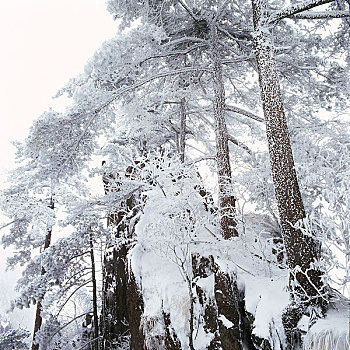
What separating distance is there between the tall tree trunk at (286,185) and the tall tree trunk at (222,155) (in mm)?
1904

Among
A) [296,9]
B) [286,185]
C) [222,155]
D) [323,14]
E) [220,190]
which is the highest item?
[296,9]

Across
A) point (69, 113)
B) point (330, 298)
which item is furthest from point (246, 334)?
point (69, 113)

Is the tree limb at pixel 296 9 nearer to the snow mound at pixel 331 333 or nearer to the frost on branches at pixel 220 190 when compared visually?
the frost on branches at pixel 220 190

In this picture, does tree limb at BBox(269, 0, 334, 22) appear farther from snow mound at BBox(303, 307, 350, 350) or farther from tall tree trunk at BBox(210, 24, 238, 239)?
snow mound at BBox(303, 307, 350, 350)

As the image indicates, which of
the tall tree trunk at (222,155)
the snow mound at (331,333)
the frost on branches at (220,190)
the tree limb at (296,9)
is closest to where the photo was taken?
the snow mound at (331,333)

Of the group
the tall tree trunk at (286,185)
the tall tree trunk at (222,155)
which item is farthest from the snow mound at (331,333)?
the tall tree trunk at (222,155)

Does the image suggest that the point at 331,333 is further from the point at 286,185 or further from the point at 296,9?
the point at 296,9

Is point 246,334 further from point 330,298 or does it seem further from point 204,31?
point 204,31

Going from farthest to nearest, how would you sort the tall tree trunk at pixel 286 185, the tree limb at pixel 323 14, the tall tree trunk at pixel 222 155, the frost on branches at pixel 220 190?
1. the tall tree trunk at pixel 222 155
2. the tree limb at pixel 323 14
3. the frost on branches at pixel 220 190
4. the tall tree trunk at pixel 286 185

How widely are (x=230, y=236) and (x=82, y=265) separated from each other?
5988 mm

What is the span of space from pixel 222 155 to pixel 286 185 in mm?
2946

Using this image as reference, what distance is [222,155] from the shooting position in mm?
7691

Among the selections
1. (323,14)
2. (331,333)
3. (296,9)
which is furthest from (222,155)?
(331,333)

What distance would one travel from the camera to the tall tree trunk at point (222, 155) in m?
7.15
